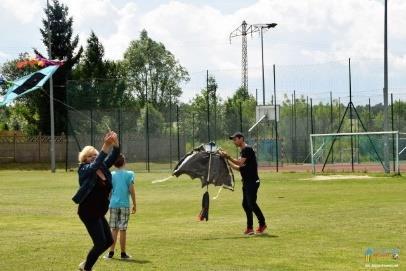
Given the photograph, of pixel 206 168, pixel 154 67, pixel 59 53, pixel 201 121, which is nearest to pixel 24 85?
pixel 206 168

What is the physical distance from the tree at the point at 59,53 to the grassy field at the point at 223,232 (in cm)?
4266

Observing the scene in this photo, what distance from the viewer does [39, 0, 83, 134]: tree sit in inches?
2766

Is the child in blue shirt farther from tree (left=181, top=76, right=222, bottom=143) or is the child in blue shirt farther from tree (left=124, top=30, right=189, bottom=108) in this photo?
tree (left=124, top=30, right=189, bottom=108)

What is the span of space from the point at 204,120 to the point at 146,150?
449cm

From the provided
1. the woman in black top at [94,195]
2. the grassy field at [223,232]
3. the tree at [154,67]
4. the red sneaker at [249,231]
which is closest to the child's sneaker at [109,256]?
the grassy field at [223,232]

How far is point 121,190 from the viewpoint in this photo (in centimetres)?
1318

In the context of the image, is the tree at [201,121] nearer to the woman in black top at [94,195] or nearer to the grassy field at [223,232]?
the grassy field at [223,232]

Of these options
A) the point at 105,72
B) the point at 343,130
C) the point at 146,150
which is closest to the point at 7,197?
the point at 146,150

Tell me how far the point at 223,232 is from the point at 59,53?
58.9 meters

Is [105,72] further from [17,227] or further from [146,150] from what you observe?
[17,227]

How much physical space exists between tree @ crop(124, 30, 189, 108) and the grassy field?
74.1 meters

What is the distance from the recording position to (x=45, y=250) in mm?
13805

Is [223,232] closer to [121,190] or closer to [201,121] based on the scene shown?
[121,190]

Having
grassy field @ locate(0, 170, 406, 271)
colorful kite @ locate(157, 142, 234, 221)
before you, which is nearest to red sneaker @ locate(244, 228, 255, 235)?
grassy field @ locate(0, 170, 406, 271)
